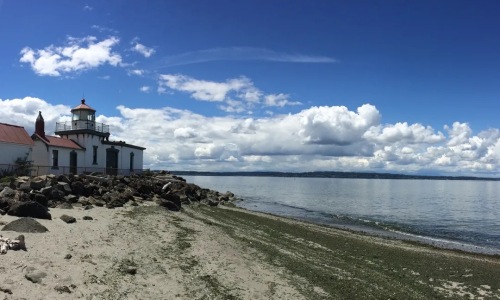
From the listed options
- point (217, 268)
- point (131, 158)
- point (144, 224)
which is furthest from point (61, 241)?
point (131, 158)

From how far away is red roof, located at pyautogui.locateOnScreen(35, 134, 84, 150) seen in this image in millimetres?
38562

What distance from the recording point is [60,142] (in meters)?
41.0

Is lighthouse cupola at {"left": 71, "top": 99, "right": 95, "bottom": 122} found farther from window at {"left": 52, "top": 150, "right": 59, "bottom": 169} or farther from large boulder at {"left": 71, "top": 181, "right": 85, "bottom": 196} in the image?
large boulder at {"left": 71, "top": 181, "right": 85, "bottom": 196}

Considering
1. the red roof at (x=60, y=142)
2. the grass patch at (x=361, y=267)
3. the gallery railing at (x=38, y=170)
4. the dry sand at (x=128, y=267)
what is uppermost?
the red roof at (x=60, y=142)

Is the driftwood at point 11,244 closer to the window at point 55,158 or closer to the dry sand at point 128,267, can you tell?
the dry sand at point 128,267

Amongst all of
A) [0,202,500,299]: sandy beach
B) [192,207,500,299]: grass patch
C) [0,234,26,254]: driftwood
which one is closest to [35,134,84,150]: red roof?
[0,202,500,299]: sandy beach

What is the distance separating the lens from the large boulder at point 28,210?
1403 cm

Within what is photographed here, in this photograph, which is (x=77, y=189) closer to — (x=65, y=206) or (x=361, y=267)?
(x=65, y=206)

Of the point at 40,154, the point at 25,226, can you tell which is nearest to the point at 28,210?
the point at 25,226

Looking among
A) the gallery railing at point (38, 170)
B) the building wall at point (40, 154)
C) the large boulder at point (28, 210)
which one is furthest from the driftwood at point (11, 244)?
the building wall at point (40, 154)

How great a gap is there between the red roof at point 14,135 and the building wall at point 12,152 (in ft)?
1.17

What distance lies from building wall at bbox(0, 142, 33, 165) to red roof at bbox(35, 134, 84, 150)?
193 centimetres

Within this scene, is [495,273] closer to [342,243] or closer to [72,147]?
[342,243]

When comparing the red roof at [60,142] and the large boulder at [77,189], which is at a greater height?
the red roof at [60,142]
